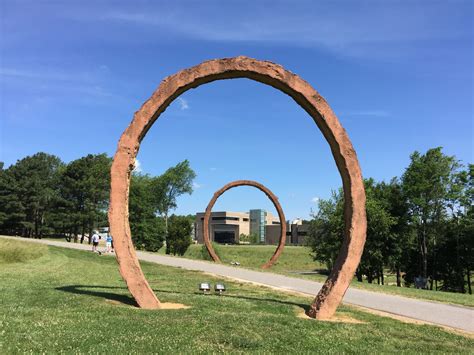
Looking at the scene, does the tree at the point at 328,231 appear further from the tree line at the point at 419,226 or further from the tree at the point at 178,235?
the tree at the point at 178,235

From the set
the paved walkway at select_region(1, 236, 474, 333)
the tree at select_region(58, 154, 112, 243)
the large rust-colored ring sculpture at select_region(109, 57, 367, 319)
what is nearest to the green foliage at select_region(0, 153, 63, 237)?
the tree at select_region(58, 154, 112, 243)

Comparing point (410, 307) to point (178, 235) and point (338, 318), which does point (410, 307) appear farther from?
point (178, 235)

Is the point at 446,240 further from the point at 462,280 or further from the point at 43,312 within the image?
the point at 43,312

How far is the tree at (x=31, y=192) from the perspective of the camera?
58.8 m

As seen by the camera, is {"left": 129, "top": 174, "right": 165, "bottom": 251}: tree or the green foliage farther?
the green foliage

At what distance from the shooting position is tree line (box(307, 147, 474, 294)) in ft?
108

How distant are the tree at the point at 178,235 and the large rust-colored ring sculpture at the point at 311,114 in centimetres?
3146

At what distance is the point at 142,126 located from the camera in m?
9.98

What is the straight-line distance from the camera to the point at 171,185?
55812 millimetres

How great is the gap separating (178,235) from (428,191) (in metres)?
23.4

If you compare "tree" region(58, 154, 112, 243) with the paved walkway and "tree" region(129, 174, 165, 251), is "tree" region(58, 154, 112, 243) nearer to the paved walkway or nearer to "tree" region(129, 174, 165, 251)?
"tree" region(129, 174, 165, 251)

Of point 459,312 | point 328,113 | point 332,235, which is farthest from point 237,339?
point 332,235

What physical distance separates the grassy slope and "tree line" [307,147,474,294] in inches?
909

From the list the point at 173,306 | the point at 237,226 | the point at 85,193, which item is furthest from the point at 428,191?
the point at 237,226
